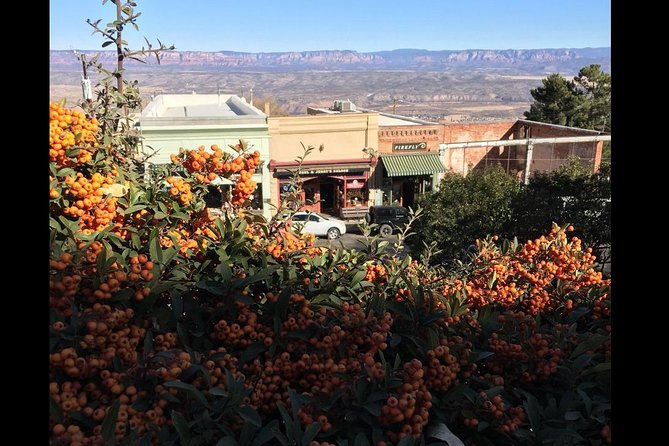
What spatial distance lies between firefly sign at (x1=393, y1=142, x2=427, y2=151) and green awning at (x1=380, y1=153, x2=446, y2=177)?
33 cm

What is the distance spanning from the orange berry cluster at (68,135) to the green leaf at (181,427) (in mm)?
1479

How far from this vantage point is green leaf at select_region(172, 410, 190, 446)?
1.75 m

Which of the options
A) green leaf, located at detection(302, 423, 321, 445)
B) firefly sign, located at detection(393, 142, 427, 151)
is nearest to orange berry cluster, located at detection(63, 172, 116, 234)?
green leaf, located at detection(302, 423, 321, 445)

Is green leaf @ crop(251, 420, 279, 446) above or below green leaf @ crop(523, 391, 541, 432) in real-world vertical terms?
above

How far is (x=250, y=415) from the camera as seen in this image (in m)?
1.89

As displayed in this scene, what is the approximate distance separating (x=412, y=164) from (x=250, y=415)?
23.9 meters

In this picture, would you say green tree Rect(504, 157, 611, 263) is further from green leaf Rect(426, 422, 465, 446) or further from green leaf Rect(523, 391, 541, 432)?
green leaf Rect(426, 422, 465, 446)

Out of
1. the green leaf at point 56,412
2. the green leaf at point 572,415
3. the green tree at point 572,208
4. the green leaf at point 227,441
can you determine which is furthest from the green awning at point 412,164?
the green leaf at point 56,412

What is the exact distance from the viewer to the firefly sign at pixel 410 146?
2505cm

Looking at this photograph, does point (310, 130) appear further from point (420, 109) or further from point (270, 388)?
point (420, 109)

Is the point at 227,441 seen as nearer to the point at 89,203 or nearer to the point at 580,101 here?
the point at 89,203

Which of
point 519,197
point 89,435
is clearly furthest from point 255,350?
point 519,197

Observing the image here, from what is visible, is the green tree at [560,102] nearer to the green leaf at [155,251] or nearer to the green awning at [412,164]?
the green awning at [412,164]
